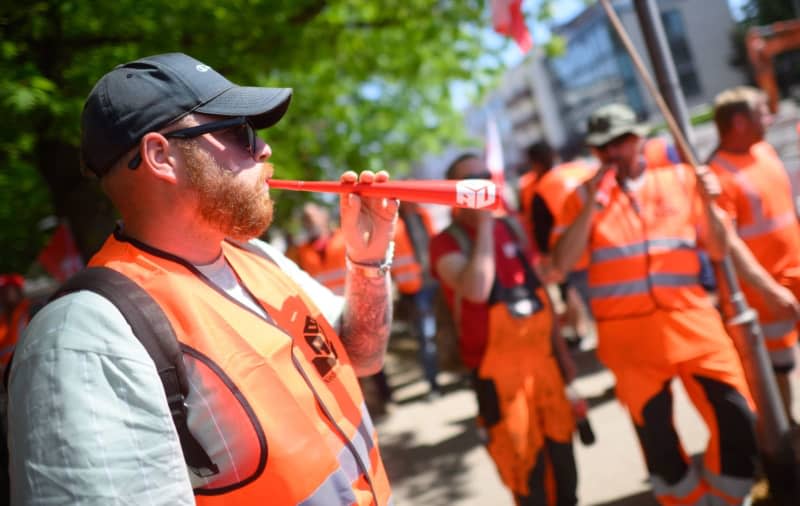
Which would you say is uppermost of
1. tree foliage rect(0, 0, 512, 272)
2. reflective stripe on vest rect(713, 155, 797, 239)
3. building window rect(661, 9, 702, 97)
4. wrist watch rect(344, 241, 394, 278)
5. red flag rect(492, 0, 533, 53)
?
building window rect(661, 9, 702, 97)

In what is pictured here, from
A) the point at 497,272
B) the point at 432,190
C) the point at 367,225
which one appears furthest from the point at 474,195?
the point at 497,272

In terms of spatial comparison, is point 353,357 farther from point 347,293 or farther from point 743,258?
point 743,258

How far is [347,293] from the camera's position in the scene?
1996 mm

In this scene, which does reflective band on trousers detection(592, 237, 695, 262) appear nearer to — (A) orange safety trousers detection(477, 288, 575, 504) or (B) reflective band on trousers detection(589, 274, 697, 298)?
(B) reflective band on trousers detection(589, 274, 697, 298)

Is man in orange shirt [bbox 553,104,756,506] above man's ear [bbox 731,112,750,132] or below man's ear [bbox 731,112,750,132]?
below

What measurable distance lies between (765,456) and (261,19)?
3786 millimetres

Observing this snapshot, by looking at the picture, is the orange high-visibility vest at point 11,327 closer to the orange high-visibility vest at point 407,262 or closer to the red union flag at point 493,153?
the orange high-visibility vest at point 407,262

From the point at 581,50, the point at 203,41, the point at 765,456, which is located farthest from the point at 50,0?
the point at 581,50

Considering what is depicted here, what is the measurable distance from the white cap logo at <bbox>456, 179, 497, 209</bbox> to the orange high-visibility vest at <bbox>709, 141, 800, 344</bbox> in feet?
8.50

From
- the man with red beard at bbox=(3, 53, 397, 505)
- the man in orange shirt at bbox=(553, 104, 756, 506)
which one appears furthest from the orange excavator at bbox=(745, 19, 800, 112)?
the man with red beard at bbox=(3, 53, 397, 505)

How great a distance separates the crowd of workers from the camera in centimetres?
119

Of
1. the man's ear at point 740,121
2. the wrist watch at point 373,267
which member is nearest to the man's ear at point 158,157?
the wrist watch at point 373,267

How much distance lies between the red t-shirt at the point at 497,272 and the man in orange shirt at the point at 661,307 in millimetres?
231

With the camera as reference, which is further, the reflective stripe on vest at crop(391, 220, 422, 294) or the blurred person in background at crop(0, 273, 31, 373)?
the reflective stripe on vest at crop(391, 220, 422, 294)
